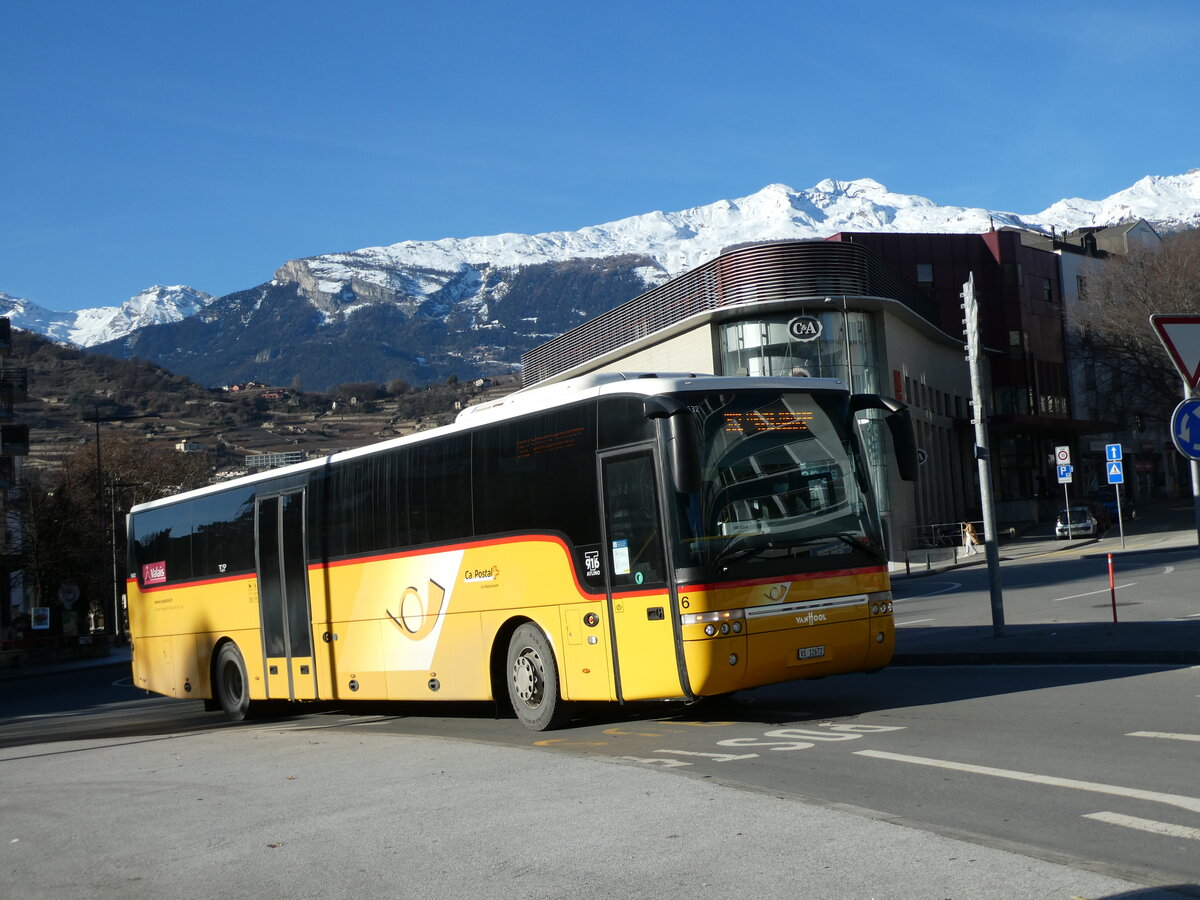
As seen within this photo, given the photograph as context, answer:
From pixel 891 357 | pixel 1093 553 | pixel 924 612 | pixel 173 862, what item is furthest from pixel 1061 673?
pixel 891 357

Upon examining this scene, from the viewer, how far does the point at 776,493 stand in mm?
12000

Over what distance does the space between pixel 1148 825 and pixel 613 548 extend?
6137mm

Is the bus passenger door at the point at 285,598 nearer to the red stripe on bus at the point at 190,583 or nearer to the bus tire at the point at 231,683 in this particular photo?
the red stripe on bus at the point at 190,583

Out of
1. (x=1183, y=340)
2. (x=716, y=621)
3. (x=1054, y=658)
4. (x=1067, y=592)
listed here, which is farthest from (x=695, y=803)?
(x=1067, y=592)

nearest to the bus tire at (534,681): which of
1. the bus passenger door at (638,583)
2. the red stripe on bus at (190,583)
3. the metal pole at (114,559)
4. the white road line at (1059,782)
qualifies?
the bus passenger door at (638,583)

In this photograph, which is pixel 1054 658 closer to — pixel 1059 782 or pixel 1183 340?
pixel 1183 340

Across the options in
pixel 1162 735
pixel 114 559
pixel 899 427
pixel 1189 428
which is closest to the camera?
pixel 1162 735

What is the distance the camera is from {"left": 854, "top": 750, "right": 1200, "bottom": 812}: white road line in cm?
722

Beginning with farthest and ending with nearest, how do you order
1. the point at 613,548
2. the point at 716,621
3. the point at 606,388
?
the point at 606,388 → the point at 613,548 → the point at 716,621

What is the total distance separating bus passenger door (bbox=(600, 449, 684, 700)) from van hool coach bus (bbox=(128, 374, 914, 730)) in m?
0.02

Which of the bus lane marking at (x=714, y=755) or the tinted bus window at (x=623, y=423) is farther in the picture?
the tinted bus window at (x=623, y=423)

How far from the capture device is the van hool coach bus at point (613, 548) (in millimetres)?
11570

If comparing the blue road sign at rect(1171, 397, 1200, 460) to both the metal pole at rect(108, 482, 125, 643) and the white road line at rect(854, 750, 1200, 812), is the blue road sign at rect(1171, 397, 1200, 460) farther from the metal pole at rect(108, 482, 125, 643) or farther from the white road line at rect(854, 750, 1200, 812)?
the metal pole at rect(108, 482, 125, 643)

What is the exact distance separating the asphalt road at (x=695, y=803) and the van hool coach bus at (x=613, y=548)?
2.25 ft
